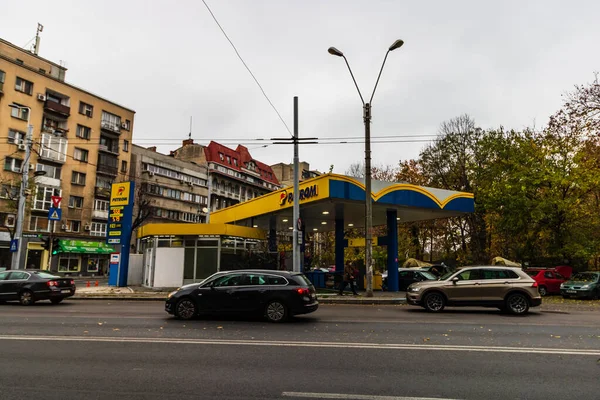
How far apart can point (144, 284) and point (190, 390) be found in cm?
2268

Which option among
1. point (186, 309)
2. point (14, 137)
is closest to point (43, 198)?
point (14, 137)

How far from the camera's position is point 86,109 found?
5038cm

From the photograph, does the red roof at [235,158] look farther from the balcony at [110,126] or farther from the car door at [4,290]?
the car door at [4,290]

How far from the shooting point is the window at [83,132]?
161 feet

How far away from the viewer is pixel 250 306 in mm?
11219

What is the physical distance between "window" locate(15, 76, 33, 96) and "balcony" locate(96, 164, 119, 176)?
10.9 meters

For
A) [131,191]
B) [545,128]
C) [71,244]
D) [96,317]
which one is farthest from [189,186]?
[96,317]

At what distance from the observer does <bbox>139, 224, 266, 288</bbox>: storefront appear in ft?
79.9

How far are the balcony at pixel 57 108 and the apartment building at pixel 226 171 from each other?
21.0m

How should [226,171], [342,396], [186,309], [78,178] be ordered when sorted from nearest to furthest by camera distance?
[342,396], [186,309], [78,178], [226,171]

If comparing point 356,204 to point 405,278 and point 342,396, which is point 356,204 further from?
point 342,396

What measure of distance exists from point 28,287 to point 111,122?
4124 centimetres

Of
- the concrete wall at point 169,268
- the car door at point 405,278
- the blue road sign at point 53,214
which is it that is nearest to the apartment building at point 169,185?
the blue road sign at point 53,214

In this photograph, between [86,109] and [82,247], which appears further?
[86,109]
